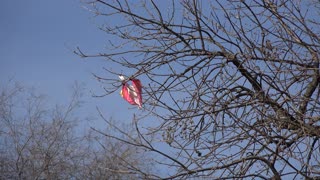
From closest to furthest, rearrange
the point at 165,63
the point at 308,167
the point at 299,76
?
the point at 308,167 < the point at 299,76 < the point at 165,63

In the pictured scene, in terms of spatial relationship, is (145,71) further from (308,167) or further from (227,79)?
(308,167)

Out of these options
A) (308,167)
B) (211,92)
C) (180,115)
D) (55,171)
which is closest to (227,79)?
(211,92)

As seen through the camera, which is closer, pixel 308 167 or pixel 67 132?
pixel 308 167

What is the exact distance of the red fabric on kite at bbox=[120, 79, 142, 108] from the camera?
184 inches

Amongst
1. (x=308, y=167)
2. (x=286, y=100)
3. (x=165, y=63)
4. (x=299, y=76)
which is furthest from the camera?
(x=165, y=63)

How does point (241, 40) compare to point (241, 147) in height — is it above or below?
above

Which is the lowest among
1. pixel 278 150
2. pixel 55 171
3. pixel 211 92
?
pixel 278 150

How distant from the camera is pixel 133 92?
15.4 feet

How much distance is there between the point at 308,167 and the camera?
3838mm

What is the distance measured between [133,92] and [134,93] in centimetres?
1

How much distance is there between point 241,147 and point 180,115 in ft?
2.16

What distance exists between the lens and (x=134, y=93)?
15.4 ft

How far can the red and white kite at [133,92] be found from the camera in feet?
15.4

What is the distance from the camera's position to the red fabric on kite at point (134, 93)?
4.68 m
